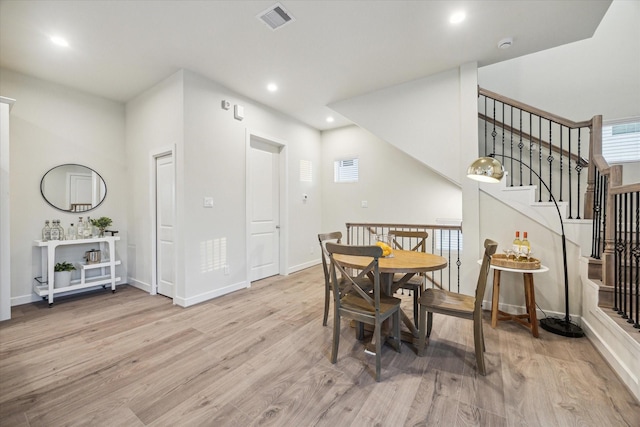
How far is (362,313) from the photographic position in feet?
6.51

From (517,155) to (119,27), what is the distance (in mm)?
5010

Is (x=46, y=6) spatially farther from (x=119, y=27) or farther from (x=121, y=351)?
(x=121, y=351)

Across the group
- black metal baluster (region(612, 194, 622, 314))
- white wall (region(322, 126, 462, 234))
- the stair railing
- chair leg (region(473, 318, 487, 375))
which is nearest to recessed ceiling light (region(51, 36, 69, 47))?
white wall (region(322, 126, 462, 234))

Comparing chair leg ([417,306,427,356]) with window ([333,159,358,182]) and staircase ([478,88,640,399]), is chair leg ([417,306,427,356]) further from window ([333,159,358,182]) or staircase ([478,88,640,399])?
window ([333,159,358,182])

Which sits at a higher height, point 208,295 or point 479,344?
point 479,344

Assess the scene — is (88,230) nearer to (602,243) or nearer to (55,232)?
(55,232)

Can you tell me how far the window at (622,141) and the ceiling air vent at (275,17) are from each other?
14.4ft

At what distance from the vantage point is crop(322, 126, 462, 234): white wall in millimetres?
4621

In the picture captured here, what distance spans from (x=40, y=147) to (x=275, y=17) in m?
3.68

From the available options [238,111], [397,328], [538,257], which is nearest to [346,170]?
[238,111]

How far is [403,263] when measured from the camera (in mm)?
2215

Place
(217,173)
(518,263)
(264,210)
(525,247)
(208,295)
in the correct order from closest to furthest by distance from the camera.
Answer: (518,263), (525,247), (208,295), (217,173), (264,210)

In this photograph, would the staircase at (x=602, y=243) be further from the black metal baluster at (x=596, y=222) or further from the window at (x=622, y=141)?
the window at (x=622, y=141)

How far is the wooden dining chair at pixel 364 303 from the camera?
6.13ft
